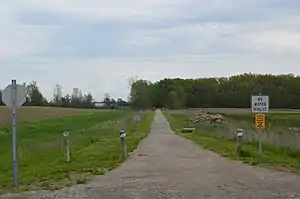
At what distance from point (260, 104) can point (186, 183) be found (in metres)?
6.61

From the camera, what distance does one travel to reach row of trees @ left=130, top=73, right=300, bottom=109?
113000 millimetres

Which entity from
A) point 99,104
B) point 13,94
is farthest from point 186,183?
point 99,104

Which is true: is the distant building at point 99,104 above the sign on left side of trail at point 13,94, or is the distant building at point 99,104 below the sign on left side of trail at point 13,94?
above

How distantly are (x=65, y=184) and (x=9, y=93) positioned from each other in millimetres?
2360

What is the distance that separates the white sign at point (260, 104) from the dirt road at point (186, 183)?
72.2 inches

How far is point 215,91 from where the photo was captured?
13725cm

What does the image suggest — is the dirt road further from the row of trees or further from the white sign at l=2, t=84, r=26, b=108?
the row of trees

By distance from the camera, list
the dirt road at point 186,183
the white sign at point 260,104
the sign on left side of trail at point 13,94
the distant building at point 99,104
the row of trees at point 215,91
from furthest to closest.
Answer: the distant building at point 99,104 → the row of trees at point 215,91 → the white sign at point 260,104 → the sign on left side of trail at point 13,94 → the dirt road at point 186,183

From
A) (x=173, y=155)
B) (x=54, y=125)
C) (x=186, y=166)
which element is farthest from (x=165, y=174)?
(x=54, y=125)

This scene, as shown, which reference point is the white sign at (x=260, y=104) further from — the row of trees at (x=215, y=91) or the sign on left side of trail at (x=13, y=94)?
the row of trees at (x=215, y=91)

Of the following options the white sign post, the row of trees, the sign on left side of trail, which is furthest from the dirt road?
the row of trees

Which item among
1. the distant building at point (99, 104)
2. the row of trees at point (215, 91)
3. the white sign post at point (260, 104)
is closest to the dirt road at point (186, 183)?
the white sign post at point (260, 104)

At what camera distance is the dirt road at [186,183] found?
11.8 meters

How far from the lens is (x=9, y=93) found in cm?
1369
